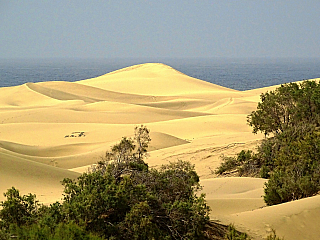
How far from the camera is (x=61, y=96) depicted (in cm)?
4969

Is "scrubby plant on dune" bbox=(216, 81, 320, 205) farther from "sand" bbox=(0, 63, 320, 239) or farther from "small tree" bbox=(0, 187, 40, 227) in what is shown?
"small tree" bbox=(0, 187, 40, 227)

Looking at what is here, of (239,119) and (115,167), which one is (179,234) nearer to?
(115,167)

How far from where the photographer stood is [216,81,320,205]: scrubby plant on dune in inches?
393

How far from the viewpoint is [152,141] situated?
2320 centimetres

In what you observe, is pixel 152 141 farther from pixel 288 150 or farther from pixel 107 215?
pixel 107 215

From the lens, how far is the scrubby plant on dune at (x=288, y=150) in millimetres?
9977

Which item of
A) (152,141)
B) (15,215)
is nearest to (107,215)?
(15,215)

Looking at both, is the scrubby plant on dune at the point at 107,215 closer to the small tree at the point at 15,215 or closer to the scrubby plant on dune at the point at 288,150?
the small tree at the point at 15,215

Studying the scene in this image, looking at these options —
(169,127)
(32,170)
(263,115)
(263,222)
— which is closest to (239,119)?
(169,127)

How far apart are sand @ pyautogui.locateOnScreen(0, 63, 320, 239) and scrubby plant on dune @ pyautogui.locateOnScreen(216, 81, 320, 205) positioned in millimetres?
695

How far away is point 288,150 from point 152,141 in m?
11.5

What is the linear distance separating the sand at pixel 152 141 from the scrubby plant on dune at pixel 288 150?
695mm

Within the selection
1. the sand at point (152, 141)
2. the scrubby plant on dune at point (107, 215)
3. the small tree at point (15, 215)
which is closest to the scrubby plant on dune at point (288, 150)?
the sand at point (152, 141)

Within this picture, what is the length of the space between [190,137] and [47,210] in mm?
20822
